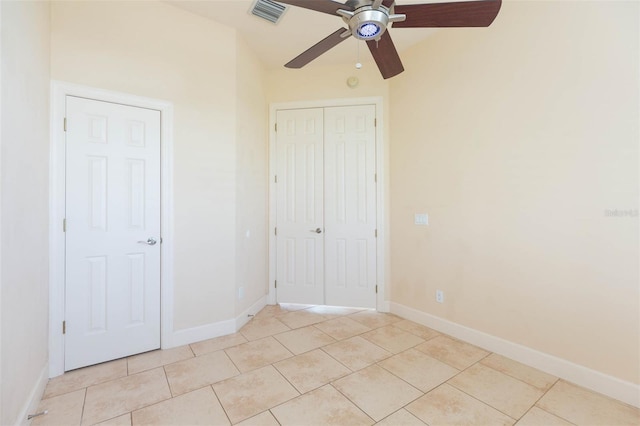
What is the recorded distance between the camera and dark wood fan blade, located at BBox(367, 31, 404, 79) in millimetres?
1771

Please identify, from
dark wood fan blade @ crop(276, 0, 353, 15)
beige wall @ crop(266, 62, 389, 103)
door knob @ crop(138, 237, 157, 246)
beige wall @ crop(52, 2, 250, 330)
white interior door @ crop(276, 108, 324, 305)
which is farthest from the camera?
white interior door @ crop(276, 108, 324, 305)

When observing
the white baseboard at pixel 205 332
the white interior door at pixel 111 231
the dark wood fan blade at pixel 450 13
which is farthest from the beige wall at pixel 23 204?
the dark wood fan blade at pixel 450 13

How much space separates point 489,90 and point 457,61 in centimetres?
49

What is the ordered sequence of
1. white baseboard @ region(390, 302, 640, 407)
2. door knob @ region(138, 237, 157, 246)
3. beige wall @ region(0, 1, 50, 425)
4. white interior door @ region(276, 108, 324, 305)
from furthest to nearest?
white interior door @ region(276, 108, 324, 305) < door knob @ region(138, 237, 157, 246) < white baseboard @ region(390, 302, 640, 407) < beige wall @ region(0, 1, 50, 425)

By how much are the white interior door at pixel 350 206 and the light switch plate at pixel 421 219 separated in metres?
0.54

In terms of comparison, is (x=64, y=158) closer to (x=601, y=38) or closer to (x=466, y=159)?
(x=466, y=159)

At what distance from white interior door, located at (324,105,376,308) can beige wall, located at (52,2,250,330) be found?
1.25m

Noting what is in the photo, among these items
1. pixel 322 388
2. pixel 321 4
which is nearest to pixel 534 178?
pixel 321 4

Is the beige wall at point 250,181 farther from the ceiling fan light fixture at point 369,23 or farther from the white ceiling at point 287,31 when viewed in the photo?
the ceiling fan light fixture at point 369,23

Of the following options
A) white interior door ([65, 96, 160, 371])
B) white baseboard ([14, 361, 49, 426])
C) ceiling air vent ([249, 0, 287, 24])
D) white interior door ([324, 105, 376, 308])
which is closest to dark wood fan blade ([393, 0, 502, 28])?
ceiling air vent ([249, 0, 287, 24])

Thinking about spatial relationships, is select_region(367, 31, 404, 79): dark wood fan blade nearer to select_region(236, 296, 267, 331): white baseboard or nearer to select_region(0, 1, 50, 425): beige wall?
select_region(0, 1, 50, 425): beige wall

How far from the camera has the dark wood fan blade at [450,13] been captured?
1.44m

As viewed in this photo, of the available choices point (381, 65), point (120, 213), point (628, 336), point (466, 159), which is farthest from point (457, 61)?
point (120, 213)

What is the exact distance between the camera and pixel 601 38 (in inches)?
75.1
